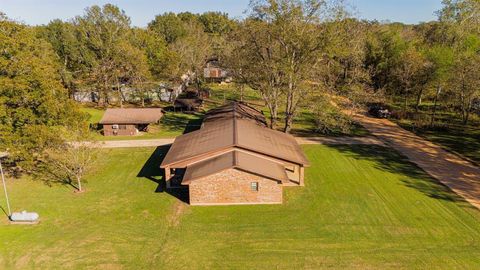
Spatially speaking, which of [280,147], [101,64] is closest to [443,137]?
[280,147]

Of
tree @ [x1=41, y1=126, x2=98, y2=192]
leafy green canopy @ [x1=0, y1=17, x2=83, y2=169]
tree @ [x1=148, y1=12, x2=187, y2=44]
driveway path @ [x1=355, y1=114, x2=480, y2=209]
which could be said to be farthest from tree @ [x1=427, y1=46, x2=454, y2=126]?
tree @ [x1=148, y1=12, x2=187, y2=44]

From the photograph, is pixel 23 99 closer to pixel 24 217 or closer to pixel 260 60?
pixel 24 217

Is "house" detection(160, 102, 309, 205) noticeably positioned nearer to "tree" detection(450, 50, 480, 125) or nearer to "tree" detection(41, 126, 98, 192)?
"tree" detection(41, 126, 98, 192)

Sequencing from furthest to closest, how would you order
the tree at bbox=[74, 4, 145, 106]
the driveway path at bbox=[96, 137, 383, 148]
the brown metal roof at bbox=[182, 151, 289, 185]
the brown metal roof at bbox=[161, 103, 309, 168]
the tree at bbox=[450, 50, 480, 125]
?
the tree at bbox=[74, 4, 145, 106] → the tree at bbox=[450, 50, 480, 125] → the driveway path at bbox=[96, 137, 383, 148] → the brown metal roof at bbox=[161, 103, 309, 168] → the brown metal roof at bbox=[182, 151, 289, 185]

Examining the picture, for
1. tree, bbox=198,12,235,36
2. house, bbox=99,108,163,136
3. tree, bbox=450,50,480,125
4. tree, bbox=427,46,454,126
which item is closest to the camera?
tree, bbox=450,50,480,125

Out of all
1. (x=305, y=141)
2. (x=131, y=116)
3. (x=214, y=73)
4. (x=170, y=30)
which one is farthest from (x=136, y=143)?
(x=170, y=30)

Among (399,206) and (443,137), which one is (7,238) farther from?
(443,137)

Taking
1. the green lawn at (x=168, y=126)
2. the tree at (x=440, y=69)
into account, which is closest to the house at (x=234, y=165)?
the green lawn at (x=168, y=126)
